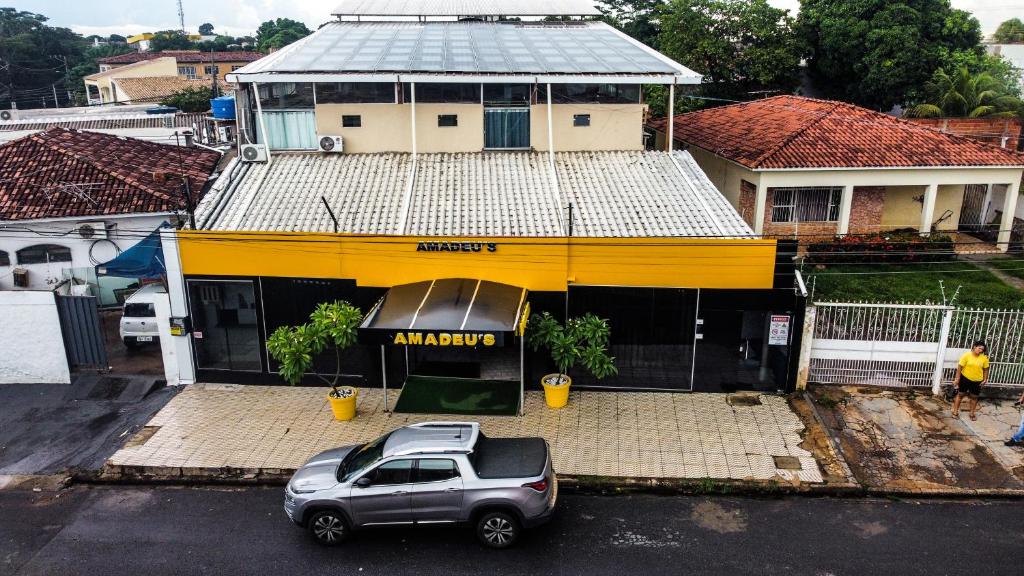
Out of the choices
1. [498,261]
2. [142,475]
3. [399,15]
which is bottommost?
[142,475]

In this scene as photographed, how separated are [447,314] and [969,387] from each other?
9.81 m

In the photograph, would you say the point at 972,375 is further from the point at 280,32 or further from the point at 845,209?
the point at 280,32

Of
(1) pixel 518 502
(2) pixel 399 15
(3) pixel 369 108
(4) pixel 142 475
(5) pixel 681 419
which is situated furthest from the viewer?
(2) pixel 399 15

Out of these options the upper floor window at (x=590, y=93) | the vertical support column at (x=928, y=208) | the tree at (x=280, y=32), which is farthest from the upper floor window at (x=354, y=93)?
the tree at (x=280, y=32)

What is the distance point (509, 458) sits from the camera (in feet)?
34.5

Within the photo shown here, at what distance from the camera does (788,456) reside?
12648 millimetres

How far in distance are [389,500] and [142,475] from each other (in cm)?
521

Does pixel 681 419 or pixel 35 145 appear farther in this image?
pixel 35 145

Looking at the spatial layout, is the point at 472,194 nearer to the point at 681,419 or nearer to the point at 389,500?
the point at 681,419

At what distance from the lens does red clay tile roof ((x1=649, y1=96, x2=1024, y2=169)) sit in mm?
22281

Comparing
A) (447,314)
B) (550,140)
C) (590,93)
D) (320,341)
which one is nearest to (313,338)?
(320,341)

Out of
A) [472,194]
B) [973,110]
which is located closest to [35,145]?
[472,194]

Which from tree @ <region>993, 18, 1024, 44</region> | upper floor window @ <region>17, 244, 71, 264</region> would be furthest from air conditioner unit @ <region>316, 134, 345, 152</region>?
tree @ <region>993, 18, 1024, 44</region>

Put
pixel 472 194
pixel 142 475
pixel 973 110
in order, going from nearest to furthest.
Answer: pixel 142 475, pixel 472 194, pixel 973 110
